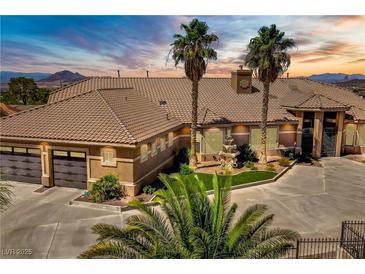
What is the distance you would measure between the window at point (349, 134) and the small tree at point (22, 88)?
66.4 metres

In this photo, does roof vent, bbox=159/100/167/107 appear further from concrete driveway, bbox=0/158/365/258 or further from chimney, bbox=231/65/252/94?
concrete driveway, bbox=0/158/365/258

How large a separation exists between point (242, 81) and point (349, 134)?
11.4 meters

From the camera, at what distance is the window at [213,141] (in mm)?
26875

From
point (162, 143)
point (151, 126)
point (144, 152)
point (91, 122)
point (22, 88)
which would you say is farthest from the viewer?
point (22, 88)

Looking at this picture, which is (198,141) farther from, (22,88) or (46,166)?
(22,88)

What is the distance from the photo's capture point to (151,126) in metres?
22.7

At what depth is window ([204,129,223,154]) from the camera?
26.9m

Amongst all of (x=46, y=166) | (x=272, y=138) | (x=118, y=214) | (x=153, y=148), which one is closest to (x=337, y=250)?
(x=118, y=214)

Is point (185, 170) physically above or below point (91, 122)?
below

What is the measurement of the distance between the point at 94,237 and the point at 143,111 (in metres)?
13.0

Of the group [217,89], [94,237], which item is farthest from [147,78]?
[94,237]

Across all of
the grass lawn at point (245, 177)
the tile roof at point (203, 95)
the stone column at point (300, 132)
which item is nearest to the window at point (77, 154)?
the grass lawn at point (245, 177)

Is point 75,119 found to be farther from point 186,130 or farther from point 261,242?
point 261,242

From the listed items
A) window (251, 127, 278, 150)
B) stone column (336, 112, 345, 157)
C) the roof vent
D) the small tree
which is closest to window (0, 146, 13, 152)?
the roof vent
